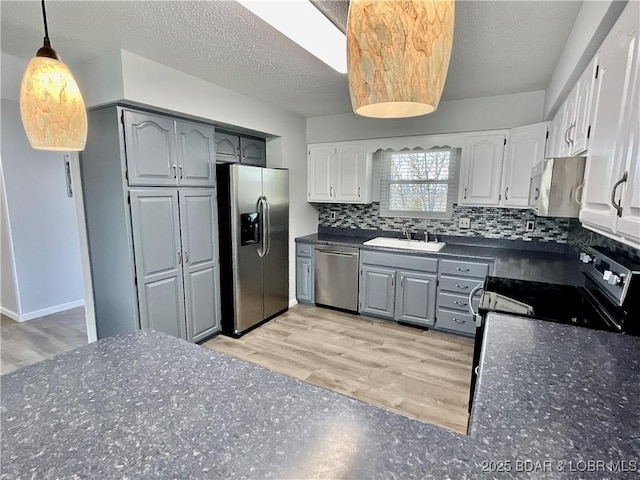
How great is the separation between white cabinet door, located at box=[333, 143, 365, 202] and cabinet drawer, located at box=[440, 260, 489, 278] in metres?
1.26

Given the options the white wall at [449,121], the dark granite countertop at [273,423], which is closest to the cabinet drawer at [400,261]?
the white wall at [449,121]

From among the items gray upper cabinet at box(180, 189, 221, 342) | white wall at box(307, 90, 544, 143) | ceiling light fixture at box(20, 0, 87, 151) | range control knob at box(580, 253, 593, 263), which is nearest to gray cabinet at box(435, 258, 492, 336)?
range control knob at box(580, 253, 593, 263)

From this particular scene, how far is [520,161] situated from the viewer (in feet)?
9.68

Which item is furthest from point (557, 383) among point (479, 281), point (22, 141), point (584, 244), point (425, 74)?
point (22, 141)

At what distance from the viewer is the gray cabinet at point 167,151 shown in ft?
7.84

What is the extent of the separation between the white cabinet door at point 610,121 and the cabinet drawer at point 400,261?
1900 mm

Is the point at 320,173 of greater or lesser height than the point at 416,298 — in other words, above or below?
above

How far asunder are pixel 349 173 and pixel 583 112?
2487 mm

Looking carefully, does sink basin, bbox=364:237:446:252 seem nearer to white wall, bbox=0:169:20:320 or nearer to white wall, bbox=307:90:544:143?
white wall, bbox=307:90:544:143

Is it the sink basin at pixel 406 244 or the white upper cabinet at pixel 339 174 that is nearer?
the sink basin at pixel 406 244

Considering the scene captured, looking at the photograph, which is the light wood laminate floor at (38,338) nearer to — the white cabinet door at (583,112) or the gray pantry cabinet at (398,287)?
the gray pantry cabinet at (398,287)

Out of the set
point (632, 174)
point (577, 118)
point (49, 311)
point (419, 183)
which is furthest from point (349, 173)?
point (49, 311)

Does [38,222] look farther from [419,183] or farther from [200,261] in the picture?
[419,183]

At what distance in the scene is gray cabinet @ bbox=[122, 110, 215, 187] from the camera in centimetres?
239
